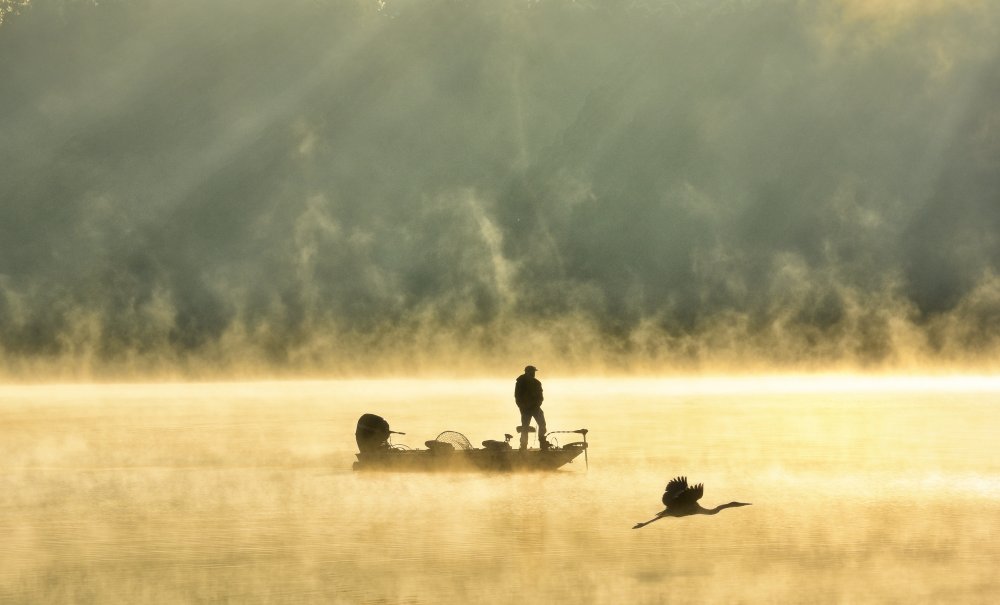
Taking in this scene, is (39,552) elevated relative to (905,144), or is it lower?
lower

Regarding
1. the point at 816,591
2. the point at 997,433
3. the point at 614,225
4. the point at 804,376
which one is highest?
the point at 614,225

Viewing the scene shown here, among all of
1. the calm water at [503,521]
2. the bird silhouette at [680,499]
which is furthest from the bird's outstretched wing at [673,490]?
the calm water at [503,521]

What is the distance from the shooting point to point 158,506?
1146 inches

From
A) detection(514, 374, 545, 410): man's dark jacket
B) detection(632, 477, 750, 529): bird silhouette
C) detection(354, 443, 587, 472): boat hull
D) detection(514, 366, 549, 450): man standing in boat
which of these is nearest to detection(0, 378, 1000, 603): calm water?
detection(354, 443, 587, 472): boat hull

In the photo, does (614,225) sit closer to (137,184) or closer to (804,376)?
(804,376)

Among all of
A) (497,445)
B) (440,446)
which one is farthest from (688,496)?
(497,445)

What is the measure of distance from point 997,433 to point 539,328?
66.5m

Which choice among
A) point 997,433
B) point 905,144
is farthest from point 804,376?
point 997,433

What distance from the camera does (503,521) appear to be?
26.0 m

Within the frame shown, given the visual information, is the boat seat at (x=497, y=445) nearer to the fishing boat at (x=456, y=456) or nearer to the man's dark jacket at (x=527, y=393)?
the fishing boat at (x=456, y=456)

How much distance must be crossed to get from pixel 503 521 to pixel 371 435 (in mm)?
8485

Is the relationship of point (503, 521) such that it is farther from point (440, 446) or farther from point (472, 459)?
point (472, 459)

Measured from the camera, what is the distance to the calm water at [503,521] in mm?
20109

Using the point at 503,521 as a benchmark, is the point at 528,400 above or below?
above
